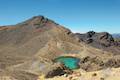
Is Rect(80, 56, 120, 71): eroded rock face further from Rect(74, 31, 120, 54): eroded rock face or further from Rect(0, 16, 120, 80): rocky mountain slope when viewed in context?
Rect(74, 31, 120, 54): eroded rock face

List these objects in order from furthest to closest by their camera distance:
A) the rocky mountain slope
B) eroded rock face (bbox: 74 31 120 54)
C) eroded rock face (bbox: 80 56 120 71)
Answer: eroded rock face (bbox: 74 31 120 54)
the rocky mountain slope
eroded rock face (bbox: 80 56 120 71)

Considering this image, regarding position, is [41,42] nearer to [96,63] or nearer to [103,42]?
[96,63]

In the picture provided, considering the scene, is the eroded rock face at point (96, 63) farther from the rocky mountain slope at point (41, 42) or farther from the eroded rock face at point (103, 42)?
the eroded rock face at point (103, 42)

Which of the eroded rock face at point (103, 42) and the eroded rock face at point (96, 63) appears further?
the eroded rock face at point (103, 42)

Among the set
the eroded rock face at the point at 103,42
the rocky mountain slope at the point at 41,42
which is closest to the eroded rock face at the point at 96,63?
the rocky mountain slope at the point at 41,42

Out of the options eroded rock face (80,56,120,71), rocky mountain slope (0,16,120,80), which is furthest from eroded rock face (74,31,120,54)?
eroded rock face (80,56,120,71)

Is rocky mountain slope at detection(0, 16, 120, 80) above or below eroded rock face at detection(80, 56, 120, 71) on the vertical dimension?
above

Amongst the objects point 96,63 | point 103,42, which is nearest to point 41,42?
point 96,63

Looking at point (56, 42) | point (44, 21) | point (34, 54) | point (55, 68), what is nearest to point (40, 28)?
point (44, 21)

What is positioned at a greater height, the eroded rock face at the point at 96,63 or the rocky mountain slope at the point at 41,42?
the rocky mountain slope at the point at 41,42

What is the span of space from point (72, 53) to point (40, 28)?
29.6 metres

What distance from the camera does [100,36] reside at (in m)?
192

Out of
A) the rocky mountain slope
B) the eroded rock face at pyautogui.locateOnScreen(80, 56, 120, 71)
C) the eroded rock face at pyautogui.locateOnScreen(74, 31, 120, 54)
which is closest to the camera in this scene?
the eroded rock face at pyautogui.locateOnScreen(80, 56, 120, 71)

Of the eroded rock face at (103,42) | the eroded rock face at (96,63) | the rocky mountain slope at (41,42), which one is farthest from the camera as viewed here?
the eroded rock face at (103,42)
